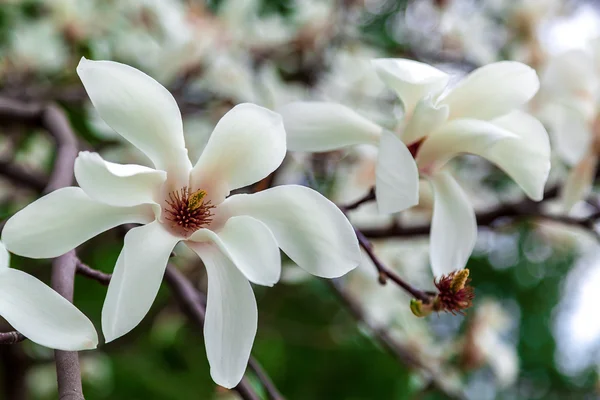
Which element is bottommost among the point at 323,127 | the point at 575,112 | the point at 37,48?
the point at 37,48

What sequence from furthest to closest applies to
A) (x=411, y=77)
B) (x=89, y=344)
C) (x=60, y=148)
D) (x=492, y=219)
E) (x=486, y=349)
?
1. (x=486, y=349)
2. (x=492, y=219)
3. (x=60, y=148)
4. (x=411, y=77)
5. (x=89, y=344)

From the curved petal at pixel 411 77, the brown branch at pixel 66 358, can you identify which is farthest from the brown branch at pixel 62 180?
the curved petal at pixel 411 77

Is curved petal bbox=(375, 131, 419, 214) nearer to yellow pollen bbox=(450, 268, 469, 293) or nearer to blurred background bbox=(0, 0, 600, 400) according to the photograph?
yellow pollen bbox=(450, 268, 469, 293)

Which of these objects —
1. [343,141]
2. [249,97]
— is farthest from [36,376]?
[343,141]

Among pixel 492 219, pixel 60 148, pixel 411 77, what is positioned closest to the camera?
pixel 411 77

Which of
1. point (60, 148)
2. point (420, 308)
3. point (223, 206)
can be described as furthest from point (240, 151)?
point (60, 148)

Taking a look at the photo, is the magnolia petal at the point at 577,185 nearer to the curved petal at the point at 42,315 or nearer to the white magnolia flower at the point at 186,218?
the white magnolia flower at the point at 186,218

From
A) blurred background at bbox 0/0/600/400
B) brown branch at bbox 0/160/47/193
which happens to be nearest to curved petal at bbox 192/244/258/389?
blurred background at bbox 0/0/600/400

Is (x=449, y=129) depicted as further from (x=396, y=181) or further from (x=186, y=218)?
(x=186, y=218)
